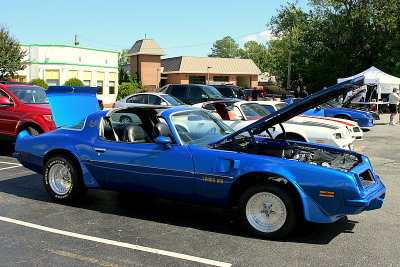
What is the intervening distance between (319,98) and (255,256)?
208 cm

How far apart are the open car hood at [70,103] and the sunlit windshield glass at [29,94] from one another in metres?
3.73

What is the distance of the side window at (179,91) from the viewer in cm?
1891

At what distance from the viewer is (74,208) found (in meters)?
6.00

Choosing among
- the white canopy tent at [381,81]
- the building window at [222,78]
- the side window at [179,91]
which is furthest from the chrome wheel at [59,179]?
the building window at [222,78]

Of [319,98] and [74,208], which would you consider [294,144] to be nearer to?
[319,98]

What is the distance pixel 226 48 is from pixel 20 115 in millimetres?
126787

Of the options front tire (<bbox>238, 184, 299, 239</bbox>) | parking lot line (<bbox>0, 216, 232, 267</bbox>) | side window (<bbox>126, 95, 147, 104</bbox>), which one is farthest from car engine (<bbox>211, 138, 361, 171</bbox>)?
side window (<bbox>126, 95, 147, 104</bbox>)

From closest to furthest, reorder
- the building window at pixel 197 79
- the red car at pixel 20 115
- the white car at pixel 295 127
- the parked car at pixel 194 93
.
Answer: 1. the white car at pixel 295 127
2. the red car at pixel 20 115
3. the parked car at pixel 194 93
4. the building window at pixel 197 79

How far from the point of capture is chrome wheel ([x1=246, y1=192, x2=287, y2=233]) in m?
4.65

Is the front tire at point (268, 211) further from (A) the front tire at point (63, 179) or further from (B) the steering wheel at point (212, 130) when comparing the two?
(A) the front tire at point (63, 179)

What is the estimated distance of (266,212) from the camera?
471 centimetres

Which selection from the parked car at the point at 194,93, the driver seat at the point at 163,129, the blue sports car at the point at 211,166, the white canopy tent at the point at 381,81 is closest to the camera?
the blue sports car at the point at 211,166

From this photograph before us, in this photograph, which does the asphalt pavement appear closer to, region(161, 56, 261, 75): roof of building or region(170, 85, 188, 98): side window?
region(170, 85, 188, 98): side window

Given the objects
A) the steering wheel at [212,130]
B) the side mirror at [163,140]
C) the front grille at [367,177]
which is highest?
the steering wheel at [212,130]
